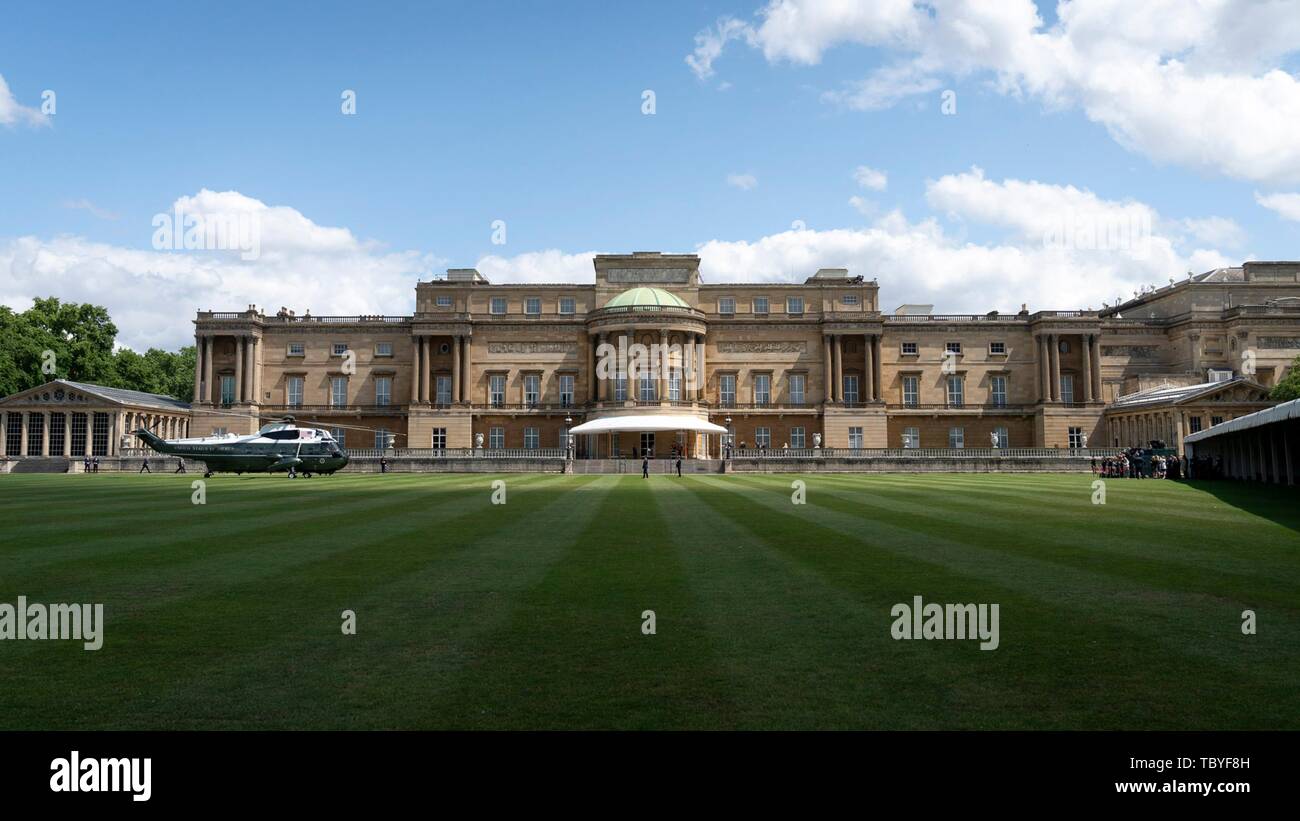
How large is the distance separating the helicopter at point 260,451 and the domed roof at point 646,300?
110 feet

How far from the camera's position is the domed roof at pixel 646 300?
72.9m

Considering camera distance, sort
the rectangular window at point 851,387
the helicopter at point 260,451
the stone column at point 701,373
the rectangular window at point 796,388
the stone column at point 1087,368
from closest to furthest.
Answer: the helicopter at point 260,451
the stone column at point 701,373
the stone column at point 1087,368
the rectangular window at point 796,388
the rectangular window at point 851,387

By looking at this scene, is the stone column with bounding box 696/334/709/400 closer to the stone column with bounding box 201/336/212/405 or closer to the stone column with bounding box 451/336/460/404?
the stone column with bounding box 451/336/460/404

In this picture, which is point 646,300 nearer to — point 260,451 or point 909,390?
point 909,390

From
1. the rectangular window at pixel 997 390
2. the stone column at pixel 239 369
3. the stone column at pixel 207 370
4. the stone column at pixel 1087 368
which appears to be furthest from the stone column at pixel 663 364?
the stone column at pixel 207 370

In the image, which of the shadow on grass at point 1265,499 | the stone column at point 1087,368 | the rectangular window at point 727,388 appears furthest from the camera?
the rectangular window at point 727,388

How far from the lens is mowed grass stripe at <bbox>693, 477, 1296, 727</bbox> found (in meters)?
5.85

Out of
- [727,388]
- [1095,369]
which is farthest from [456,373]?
[1095,369]

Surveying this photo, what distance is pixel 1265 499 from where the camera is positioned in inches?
980

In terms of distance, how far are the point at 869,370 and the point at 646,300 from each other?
71.7ft

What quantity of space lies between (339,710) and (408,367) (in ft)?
255

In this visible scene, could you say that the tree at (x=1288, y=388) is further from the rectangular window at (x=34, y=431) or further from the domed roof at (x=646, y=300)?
the rectangular window at (x=34, y=431)

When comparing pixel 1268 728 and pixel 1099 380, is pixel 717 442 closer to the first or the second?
pixel 1099 380
